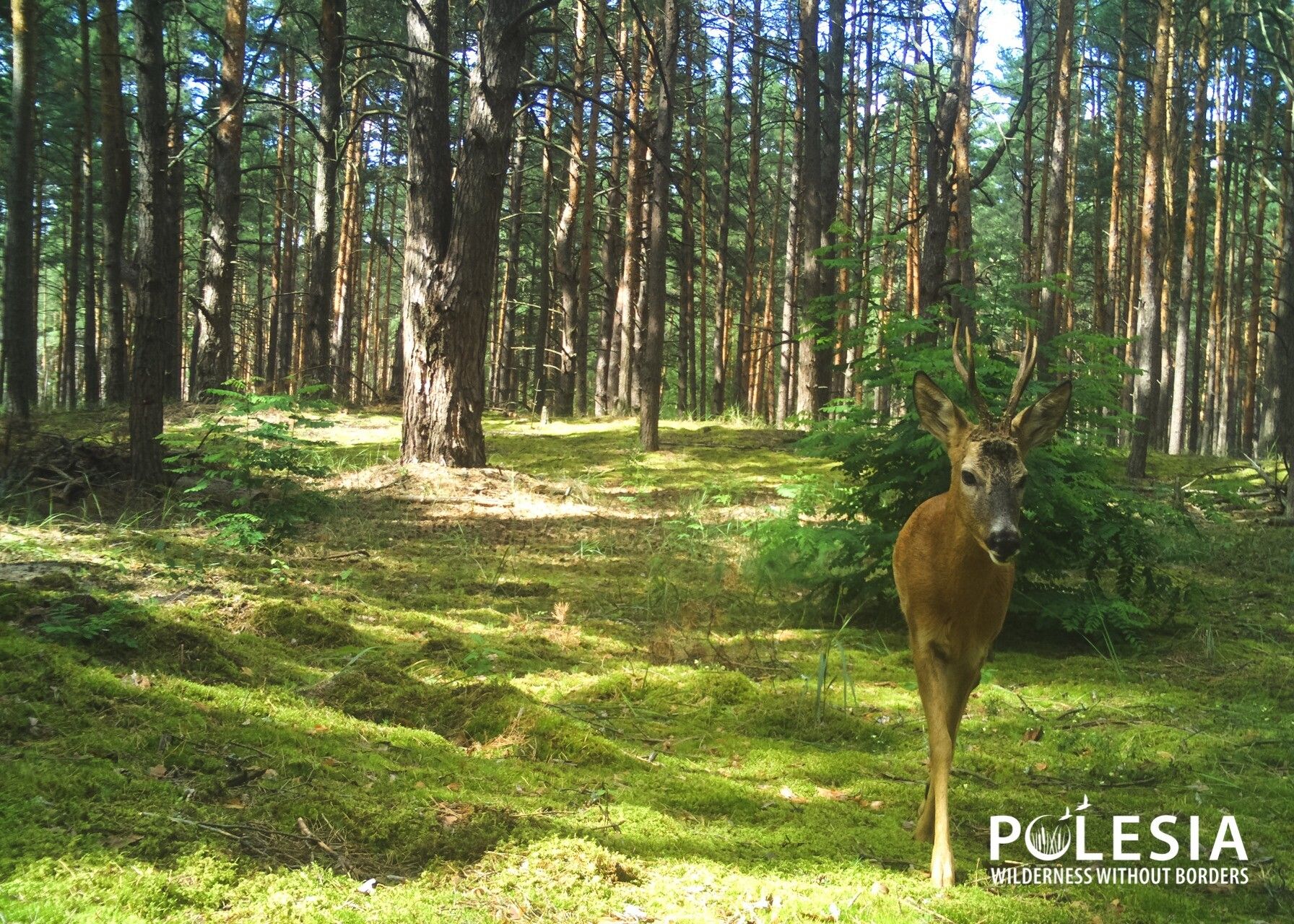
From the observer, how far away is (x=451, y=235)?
1142 centimetres

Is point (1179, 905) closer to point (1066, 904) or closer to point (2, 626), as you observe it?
point (1066, 904)

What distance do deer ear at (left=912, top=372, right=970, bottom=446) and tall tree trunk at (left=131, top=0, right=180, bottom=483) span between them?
275 inches

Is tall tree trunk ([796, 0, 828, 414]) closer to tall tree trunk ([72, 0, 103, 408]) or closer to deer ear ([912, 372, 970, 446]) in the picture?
deer ear ([912, 372, 970, 446])

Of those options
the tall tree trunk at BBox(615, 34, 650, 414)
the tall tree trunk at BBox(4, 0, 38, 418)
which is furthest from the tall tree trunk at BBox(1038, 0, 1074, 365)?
the tall tree trunk at BBox(4, 0, 38, 418)

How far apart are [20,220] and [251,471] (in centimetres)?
524

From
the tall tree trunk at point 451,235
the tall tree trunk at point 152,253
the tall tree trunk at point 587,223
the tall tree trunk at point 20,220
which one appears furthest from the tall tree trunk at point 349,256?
the tall tree trunk at point 152,253

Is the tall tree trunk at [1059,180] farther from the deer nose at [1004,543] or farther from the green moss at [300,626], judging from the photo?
the deer nose at [1004,543]

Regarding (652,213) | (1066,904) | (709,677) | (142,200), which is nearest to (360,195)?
(652,213)

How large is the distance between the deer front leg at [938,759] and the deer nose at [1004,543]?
67 cm

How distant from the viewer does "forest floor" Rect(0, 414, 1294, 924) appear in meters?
2.99

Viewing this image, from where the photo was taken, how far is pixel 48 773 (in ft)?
9.88

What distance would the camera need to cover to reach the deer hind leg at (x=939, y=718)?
11.8ft

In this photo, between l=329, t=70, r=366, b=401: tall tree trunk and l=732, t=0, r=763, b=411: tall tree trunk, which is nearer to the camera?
l=329, t=70, r=366, b=401: tall tree trunk

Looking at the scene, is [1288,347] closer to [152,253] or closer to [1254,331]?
[152,253]
